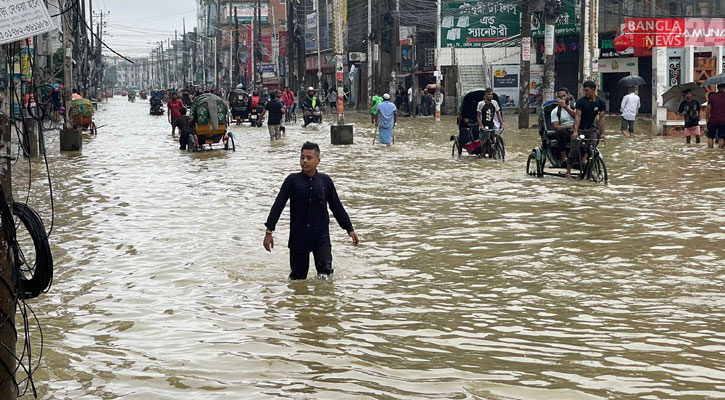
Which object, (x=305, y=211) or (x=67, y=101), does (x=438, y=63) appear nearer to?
(x=67, y=101)

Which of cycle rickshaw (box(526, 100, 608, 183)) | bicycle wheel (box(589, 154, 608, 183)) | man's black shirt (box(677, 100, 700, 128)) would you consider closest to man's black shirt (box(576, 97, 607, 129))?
cycle rickshaw (box(526, 100, 608, 183))

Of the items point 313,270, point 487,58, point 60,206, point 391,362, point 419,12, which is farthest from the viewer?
point 419,12

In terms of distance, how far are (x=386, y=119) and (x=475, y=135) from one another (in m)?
5.69

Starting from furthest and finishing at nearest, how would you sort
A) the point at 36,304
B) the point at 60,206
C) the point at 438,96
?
the point at 438,96, the point at 60,206, the point at 36,304

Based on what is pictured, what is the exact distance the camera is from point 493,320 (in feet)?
26.6

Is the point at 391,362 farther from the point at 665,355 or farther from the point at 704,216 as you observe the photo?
the point at 704,216

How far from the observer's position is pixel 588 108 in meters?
17.9

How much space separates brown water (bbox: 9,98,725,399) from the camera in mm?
6578

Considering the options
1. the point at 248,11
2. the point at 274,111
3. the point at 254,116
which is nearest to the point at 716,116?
the point at 274,111

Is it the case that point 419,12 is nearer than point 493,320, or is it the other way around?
point 493,320

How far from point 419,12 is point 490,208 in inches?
2019

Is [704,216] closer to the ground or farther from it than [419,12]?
closer to the ground

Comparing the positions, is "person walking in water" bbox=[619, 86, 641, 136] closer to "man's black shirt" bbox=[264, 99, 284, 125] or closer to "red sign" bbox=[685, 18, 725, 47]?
"red sign" bbox=[685, 18, 725, 47]

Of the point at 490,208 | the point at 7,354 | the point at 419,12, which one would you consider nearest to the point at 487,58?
the point at 419,12
